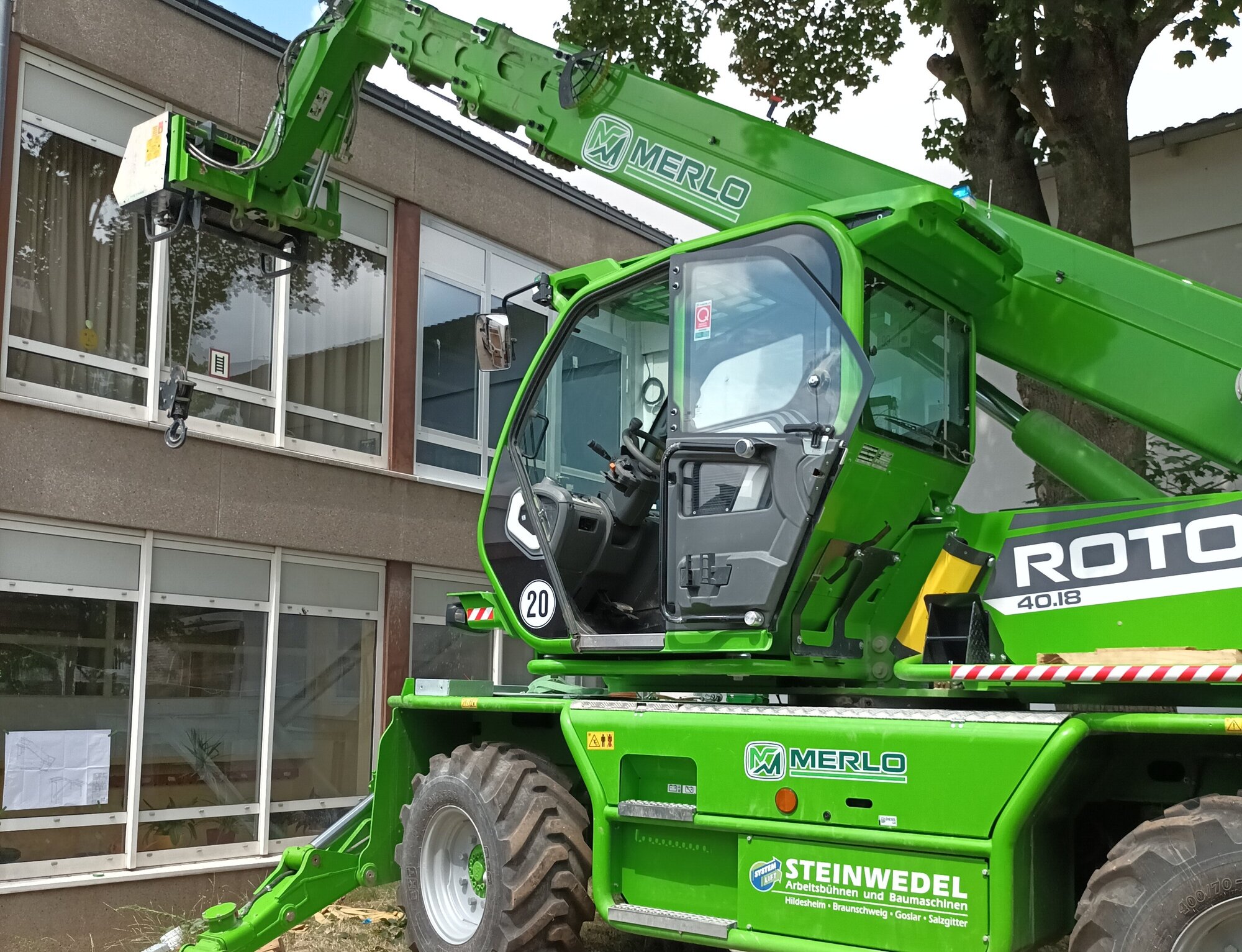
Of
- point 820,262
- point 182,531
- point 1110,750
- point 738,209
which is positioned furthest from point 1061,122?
point 182,531

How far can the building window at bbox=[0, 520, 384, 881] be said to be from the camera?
350 inches

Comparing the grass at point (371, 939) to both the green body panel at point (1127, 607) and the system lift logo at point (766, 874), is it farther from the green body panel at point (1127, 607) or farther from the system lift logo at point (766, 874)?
the green body panel at point (1127, 607)

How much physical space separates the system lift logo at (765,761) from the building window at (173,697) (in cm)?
576

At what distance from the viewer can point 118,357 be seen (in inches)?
384

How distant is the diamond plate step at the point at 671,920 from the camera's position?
550cm

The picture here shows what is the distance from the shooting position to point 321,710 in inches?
440

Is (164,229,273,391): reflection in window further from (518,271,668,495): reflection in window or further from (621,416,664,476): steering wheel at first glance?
(621,416,664,476): steering wheel

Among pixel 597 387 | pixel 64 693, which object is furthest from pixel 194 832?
pixel 597 387

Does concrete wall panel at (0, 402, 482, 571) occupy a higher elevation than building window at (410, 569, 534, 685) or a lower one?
higher

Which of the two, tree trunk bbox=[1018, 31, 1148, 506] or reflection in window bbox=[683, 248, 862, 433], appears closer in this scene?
reflection in window bbox=[683, 248, 862, 433]

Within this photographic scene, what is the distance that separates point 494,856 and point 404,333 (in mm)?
6896

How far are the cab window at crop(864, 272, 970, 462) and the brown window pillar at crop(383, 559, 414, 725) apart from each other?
6.84 m

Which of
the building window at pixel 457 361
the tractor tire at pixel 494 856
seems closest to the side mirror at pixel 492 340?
the tractor tire at pixel 494 856

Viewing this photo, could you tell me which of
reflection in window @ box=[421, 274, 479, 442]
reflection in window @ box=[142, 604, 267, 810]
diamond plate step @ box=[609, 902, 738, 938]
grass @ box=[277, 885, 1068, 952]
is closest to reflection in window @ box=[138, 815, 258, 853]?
reflection in window @ box=[142, 604, 267, 810]
